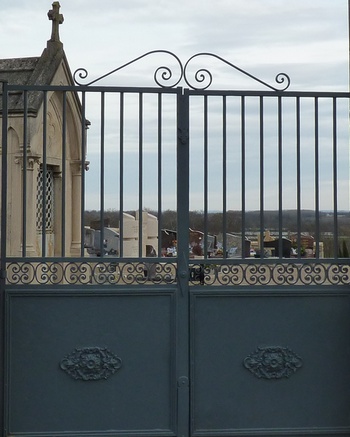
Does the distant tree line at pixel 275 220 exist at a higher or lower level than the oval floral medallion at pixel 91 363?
higher

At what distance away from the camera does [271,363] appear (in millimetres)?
6000

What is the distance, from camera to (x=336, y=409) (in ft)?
20.0

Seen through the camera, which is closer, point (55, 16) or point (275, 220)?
point (275, 220)

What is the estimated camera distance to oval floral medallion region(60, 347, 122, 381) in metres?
5.90

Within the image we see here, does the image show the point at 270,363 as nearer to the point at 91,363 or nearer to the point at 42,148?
the point at 91,363

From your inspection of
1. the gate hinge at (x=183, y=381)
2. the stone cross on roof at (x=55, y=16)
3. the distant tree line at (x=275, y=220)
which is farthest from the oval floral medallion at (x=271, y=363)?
the stone cross on roof at (x=55, y=16)

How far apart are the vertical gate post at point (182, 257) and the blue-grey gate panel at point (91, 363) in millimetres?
62

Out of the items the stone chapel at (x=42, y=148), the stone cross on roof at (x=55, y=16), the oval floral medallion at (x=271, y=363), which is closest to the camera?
the oval floral medallion at (x=271, y=363)

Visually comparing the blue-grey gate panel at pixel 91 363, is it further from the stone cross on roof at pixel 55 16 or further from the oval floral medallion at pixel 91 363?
the stone cross on roof at pixel 55 16

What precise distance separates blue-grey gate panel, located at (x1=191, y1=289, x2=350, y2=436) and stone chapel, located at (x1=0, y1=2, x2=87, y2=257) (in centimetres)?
263

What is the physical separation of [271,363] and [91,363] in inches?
54.2

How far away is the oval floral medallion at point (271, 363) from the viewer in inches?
236

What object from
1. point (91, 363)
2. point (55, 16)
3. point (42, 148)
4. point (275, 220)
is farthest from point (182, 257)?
point (55, 16)

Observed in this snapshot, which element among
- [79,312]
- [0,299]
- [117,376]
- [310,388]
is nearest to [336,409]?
[310,388]
